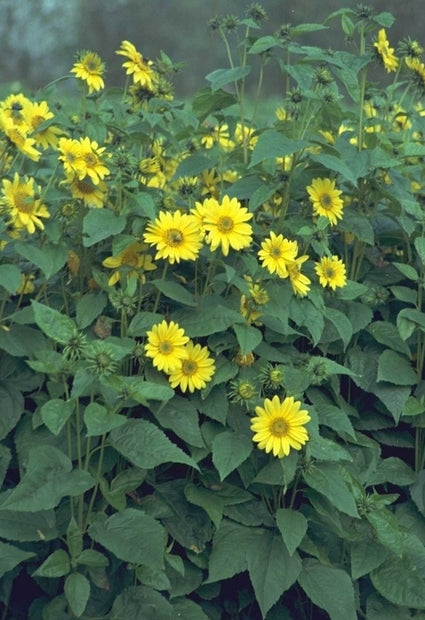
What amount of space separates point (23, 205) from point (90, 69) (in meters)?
0.45

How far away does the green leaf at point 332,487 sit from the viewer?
97.6 inches

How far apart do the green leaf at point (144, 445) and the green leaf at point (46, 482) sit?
3.8 inches

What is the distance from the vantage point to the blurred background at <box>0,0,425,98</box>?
14703 millimetres

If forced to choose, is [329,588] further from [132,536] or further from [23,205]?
[23,205]

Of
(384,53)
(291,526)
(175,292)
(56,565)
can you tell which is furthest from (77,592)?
(384,53)

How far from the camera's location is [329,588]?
2525 millimetres

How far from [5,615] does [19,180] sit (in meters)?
1.00

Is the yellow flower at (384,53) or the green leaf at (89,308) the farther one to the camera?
the yellow flower at (384,53)

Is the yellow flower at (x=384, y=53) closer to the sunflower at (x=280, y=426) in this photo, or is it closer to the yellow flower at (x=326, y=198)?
the yellow flower at (x=326, y=198)

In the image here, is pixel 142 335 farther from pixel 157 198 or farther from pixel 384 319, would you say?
pixel 384 319

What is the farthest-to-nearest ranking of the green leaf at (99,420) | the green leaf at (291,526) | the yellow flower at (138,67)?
1. the yellow flower at (138,67)
2. the green leaf at (291,526)
3. the green leaf at (99,420)

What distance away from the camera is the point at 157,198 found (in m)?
2.72

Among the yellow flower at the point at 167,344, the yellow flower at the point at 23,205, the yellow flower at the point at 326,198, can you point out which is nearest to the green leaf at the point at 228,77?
the yellow flower at the point at 326,198

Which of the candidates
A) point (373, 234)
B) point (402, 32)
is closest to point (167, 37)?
point (402, 32)
